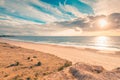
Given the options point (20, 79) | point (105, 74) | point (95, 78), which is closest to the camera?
point (95, 78)

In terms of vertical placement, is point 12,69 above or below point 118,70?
below

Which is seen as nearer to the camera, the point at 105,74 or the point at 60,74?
the point at 105,74

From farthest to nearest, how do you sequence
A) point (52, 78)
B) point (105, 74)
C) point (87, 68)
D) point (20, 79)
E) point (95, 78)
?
point (20, 79)
point (87, 68)
point (52, 78)
point (105, 74)
point (95, 78)

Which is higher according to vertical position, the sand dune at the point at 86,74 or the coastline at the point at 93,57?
the sand dune at the point at 86,74

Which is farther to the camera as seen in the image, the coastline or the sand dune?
the coastline

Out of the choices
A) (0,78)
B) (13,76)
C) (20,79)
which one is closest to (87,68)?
(20,79)

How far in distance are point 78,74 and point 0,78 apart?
22.4 feet

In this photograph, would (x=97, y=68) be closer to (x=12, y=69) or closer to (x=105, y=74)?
(x=105, y=74)

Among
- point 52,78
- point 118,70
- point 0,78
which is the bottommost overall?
point 0,78

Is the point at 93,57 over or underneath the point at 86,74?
underneath

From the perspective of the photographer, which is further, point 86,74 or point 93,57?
point 93,57

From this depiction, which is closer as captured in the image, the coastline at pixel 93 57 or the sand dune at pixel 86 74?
the sand dune at pixel 86 74

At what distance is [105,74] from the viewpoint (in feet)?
30.4

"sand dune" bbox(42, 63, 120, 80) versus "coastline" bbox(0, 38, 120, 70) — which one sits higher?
"sand dune" bbox(42, 63, 120, 80)
